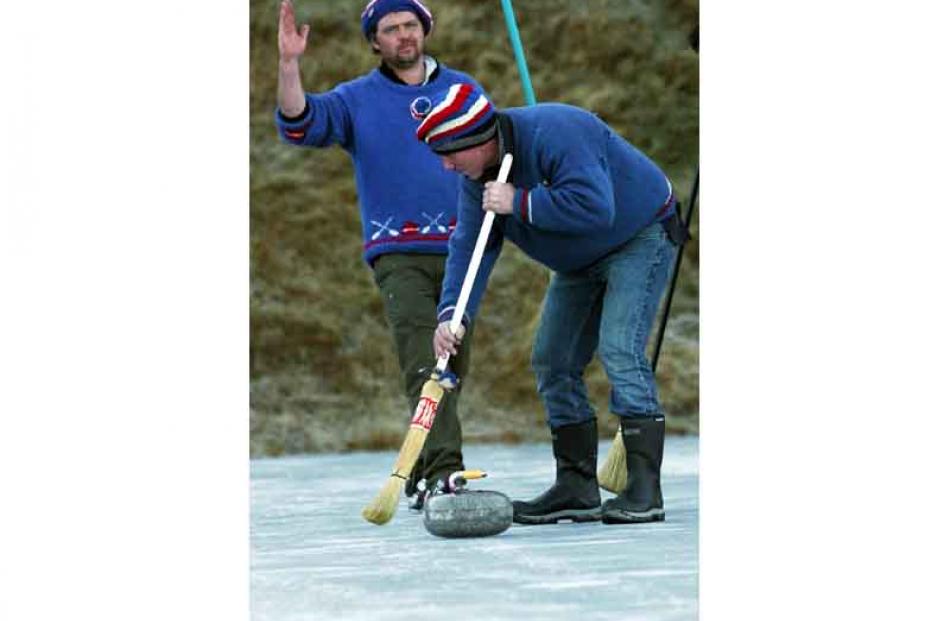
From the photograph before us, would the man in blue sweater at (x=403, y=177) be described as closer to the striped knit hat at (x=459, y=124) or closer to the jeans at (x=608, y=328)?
the jeans at (x=608, y=328)

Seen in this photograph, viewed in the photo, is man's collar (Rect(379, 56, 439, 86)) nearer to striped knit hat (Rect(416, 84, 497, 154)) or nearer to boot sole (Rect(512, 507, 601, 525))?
striped knit hat (Rect(416, 84, 497, 154))

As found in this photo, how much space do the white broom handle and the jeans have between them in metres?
0.23

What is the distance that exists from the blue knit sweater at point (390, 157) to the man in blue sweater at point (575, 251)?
0.32m

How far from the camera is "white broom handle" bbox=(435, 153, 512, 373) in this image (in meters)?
3.89

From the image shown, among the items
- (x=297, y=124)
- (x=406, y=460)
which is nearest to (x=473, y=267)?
(x=406, y=460)

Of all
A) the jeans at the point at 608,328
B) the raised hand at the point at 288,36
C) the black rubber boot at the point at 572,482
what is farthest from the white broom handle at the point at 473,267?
the raised hand at the point at 288,36

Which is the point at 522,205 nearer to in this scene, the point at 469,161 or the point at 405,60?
the point at 469,161

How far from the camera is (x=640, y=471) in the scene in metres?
4.04

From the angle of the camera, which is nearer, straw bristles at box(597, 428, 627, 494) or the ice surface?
the ice surface

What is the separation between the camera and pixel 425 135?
3893mm

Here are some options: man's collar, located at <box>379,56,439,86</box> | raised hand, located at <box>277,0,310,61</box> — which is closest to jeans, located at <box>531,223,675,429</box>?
man's collar, located at <box>379,56,439,86</box>
